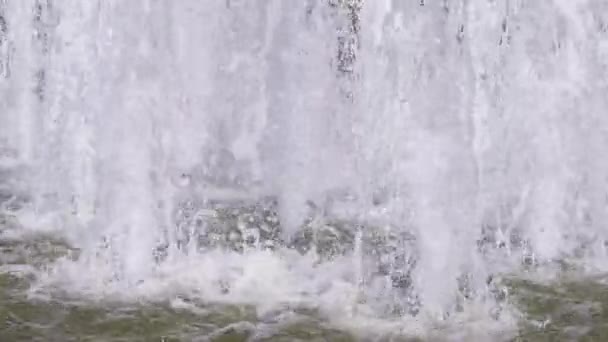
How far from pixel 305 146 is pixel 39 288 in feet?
2.70

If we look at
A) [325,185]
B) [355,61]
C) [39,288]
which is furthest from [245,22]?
[39,288]

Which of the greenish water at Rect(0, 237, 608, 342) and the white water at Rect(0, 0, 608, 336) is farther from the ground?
the white water at Rect(0, 0, 608, 336)

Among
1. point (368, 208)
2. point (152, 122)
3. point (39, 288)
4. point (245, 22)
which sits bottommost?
point (39, 288)

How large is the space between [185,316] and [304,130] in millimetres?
613

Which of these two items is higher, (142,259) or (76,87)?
(76,87)

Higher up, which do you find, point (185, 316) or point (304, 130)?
point (304, 130)

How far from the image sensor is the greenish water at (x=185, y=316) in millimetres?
2838

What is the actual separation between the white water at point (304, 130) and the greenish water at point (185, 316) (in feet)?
0.18

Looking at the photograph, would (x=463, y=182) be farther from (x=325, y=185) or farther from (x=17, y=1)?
(x=17, y=1)

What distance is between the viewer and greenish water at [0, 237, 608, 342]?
9.31 feet

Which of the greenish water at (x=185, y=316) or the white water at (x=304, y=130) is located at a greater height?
the white water at (x=304, y=130)

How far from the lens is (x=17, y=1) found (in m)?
2.73

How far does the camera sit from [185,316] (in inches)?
113

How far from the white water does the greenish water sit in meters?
0.05
